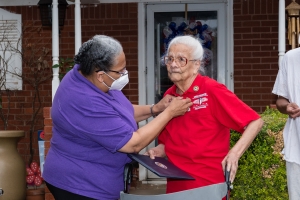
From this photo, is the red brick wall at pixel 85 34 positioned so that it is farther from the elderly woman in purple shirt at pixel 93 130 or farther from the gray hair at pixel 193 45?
the elderly woman in purple shirt at pixel 93 130

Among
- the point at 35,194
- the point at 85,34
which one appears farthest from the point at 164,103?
the point at 85,34

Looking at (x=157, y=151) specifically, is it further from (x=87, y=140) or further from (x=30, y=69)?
(x=30, y=69)

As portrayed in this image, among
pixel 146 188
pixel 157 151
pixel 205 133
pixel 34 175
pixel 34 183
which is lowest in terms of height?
pixel 146 188

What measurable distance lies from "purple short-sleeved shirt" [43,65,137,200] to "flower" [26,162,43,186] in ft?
15.6

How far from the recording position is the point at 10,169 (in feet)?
24.9

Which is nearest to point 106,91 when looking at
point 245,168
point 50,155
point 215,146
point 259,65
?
point 50,155

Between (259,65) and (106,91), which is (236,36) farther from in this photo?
(106,91)

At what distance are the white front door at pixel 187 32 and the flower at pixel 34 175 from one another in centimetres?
146

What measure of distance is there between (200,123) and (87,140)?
65 cm

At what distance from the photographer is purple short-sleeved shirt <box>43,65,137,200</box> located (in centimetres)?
324

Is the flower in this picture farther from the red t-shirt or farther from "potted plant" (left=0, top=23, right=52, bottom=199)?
the red t-shirt

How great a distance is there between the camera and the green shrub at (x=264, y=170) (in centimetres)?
538

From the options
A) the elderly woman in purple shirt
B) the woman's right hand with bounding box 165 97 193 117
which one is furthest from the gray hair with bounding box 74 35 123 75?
the woman's right hand with bounding box 165 97 193 117

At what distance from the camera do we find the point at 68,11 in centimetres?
876
